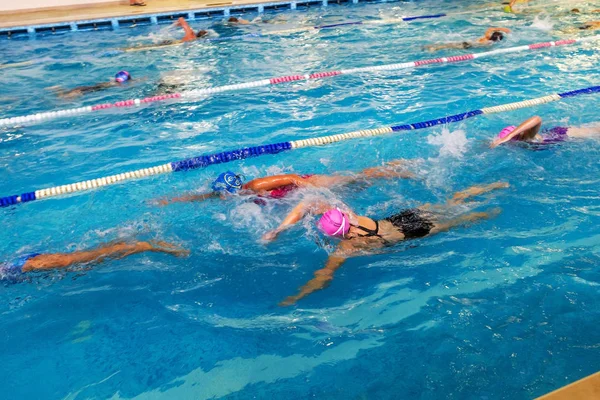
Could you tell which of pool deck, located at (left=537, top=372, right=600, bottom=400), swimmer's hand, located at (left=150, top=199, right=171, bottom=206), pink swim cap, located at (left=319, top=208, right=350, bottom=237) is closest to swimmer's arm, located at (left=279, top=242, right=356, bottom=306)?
pink swim cap, located at (left=319, top=208, right=350, bottom=237)

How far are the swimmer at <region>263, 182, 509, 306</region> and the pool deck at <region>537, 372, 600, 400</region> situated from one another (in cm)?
213

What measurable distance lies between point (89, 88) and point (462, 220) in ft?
21.0

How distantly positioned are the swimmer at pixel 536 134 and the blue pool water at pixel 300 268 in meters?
0.14

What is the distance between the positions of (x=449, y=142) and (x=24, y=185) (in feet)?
15.7

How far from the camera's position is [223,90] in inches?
307

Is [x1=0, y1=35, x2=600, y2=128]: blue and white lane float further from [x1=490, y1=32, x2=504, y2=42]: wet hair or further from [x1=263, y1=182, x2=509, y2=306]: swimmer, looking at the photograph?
[x1=263, y1=182, x2=509, y2=306]: swimmer

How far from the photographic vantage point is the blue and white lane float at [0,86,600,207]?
5.12 m

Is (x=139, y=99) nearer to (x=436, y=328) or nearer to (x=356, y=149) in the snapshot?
(x=356, y=149)

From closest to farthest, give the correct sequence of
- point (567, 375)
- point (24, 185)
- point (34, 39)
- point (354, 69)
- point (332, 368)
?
1. point (567, 375)
2. point (332, 368)
3. point (24, 185)
4. point (354, 69)
5. point (34, 39)

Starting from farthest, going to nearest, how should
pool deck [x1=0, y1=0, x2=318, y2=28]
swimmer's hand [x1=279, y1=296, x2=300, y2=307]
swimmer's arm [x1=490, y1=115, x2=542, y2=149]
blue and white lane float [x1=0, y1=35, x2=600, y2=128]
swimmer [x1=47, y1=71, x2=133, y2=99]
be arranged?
1. pool deck [x1=0, y1=0, x2=318, y2=28]
2. swimmer [x1=47, y1=71, x2=133, y2=99]
3. blue and white lane float [x1=0, y1=35, x2=600, y2=128]
4. swimmer's arm [x1=490, y1=115, x2=542, y2=149]
5. swimmer's hand [x1=279, y1=296, x2=300, y2=307]

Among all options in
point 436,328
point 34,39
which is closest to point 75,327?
point 436,328

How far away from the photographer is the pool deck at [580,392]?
5.09 ft

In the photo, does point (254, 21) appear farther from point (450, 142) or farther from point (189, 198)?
point (189, 198)

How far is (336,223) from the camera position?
3650 mm
